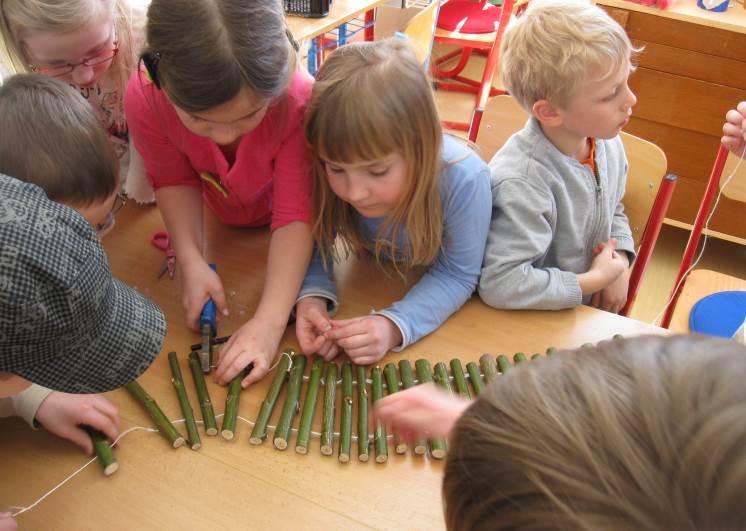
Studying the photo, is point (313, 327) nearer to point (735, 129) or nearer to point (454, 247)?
point (454, 247)

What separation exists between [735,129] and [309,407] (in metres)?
1.23

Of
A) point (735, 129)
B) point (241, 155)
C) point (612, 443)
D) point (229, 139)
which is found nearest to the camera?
point (612, 443)

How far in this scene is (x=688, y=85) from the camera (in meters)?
2.61

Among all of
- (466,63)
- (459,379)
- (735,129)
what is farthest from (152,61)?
(466,63)

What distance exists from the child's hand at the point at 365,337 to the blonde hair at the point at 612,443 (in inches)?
25.0

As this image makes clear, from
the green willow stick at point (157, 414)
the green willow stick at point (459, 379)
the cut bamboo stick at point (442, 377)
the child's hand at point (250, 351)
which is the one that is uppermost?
the green willow stick at point (459, 379)

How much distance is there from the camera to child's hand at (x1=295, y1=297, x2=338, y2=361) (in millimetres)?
1124

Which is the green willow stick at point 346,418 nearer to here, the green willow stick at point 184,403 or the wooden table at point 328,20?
the green willow stick at point 184,403

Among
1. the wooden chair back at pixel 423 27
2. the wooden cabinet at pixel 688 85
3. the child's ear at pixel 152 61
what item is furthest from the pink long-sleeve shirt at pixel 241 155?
the wooden cabinet at pixel 688 85

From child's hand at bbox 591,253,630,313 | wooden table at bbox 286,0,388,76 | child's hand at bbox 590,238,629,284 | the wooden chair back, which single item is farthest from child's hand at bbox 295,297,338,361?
the wooden chair back

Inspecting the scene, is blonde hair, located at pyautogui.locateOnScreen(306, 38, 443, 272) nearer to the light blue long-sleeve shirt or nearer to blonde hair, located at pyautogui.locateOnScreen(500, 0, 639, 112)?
the light blue long-sleeve shirt

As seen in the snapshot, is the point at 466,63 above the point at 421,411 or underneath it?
underneath

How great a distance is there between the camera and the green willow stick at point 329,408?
3.18 feet

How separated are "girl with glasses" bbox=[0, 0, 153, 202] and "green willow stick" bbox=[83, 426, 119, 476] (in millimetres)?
604
